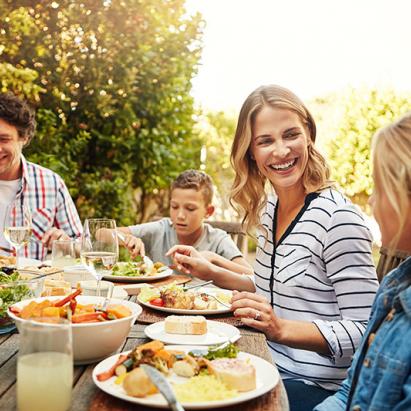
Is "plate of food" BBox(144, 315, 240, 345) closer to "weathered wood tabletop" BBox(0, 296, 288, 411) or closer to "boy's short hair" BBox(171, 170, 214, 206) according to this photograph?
"weathered wood tabletop" BBox(0, 296, 288, 411)

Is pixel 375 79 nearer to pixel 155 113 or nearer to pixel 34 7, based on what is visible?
pixel 155 113

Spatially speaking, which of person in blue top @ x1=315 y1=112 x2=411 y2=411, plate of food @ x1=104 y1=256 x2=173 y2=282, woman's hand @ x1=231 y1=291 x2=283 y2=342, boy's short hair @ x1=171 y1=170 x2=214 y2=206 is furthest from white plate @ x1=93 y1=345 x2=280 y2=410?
boy's short hair @ x1=171 y1=170 x2=214 y2=206

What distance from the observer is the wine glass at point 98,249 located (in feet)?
5.42

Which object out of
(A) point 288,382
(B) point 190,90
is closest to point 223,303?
(A) point 288,382

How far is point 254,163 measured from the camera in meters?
2.47

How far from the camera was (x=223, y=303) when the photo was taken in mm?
1940

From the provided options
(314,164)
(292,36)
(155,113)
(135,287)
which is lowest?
(135,287)

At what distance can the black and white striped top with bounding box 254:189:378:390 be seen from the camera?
72.7 inches

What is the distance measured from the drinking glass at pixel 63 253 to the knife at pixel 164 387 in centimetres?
106

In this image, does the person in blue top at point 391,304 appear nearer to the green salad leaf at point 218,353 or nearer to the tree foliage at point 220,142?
the green salad leaf at point 218,353

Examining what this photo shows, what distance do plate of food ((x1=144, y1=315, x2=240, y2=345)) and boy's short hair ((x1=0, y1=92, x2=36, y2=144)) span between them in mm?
2065

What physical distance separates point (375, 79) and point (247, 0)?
197 cm

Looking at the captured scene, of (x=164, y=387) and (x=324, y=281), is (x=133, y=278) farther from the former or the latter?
(x=164, y=387)

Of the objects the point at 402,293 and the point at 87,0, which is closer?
the point at 402,293
